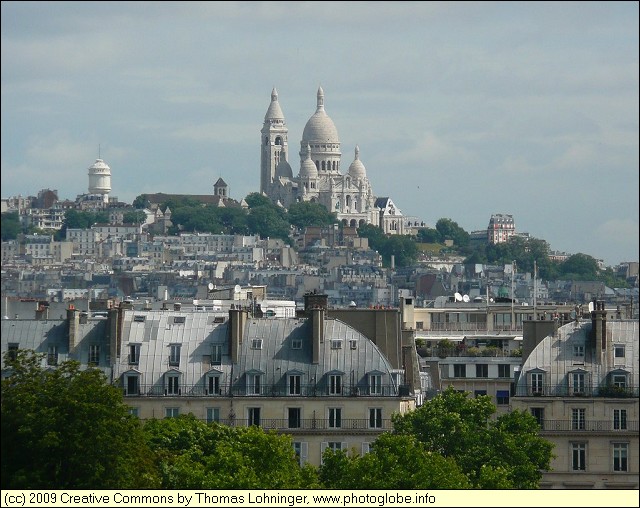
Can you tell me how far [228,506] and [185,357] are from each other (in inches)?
785

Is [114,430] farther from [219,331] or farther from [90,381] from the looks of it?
[219,331]

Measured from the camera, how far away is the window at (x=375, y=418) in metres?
35.8

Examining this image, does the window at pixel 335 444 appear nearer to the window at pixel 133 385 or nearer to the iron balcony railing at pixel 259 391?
the iron balcony railing at pixel 259 391

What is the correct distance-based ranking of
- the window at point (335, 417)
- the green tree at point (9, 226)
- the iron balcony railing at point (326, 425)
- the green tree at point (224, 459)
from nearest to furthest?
the green tree at point (9, 226) → the green tree at point (224, 459) → the iron balcony railing at point (326, 425) → the window at point (335, 417)

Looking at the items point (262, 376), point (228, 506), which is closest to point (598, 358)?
point (262, 376)

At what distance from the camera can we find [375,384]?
1430 inches

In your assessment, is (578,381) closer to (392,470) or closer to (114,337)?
(114,337)

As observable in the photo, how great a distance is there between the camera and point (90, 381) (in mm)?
27781

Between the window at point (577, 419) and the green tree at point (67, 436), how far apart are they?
9.89 m

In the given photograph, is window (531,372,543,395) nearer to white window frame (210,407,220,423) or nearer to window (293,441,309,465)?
window (293,441,309,465)

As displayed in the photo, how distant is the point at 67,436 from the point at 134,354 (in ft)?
36.7

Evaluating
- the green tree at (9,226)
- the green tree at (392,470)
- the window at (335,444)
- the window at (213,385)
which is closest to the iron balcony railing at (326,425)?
the window at (335,444)

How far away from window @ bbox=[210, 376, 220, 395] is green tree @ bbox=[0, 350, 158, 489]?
8406mm

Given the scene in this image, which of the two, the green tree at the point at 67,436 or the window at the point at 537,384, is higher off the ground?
the window at the point at 537,384
